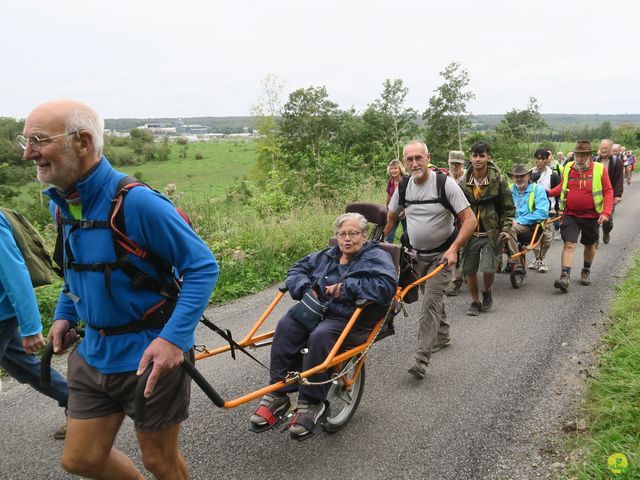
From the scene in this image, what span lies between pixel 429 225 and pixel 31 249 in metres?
3.48

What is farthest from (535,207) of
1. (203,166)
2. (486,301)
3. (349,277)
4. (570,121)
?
(570,121)

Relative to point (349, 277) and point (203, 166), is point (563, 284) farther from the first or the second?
point (203, 166)

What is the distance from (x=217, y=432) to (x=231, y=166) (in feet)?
176

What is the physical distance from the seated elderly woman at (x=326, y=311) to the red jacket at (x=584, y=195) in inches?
191

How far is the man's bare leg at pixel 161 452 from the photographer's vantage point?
2.19m

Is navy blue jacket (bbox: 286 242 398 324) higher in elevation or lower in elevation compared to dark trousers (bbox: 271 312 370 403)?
higher

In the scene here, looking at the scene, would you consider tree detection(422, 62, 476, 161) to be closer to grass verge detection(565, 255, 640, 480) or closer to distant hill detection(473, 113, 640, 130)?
distant hill detection(473, 113, 640, 130)

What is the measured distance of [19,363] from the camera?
Result: 346 centimetres

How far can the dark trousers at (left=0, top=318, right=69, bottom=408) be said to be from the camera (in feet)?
10.8

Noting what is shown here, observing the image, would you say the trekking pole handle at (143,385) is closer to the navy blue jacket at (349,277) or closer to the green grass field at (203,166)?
the navy blue jacket at (349,277)

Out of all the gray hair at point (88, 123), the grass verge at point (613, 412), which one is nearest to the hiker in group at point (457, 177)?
the grass verge at point (613, 412)

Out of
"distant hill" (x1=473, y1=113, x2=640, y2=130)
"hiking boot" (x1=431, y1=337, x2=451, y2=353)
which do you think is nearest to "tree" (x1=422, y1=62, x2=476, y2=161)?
"distant hill" (x1=473, y1=113, x2=640, y2=130)

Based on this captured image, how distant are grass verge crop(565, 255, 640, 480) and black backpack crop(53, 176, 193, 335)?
2710 millimetres

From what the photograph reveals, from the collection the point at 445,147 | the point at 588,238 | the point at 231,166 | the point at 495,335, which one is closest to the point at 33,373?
the point at 495,335
